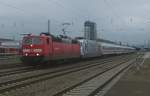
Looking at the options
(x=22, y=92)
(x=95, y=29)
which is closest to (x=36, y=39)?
(x=22, y=92)

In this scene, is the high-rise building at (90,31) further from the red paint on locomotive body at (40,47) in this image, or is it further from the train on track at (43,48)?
the red paint on locomotive body at (40,47)

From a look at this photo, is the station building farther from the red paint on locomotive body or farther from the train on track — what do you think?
the red paint on locomotive body

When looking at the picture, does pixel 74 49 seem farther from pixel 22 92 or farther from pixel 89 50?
pixel 22 92

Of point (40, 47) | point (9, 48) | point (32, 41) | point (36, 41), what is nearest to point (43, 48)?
point (40, 47)

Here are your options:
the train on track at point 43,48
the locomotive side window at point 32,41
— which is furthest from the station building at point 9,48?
the locomotive side window at point 32,41

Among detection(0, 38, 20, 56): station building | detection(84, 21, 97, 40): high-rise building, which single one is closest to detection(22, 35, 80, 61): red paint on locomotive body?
detection(0, 38, 20, 56): station building

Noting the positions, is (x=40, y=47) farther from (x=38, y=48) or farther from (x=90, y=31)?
(x=90, y=31)

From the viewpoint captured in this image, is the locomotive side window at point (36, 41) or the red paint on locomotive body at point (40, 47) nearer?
the red paint on locomotive body at point (40, 47)

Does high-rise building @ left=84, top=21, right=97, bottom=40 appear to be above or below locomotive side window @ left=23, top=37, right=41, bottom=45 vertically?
above

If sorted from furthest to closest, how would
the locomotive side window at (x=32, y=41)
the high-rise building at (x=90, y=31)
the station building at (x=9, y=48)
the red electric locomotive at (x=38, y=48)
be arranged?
the high-rise building at (x=90, y=31) → the station building at (x=9, y=48) → the locomotive side window at (x=32, y=41) → the red electric locomotive at (x=38, y=48)

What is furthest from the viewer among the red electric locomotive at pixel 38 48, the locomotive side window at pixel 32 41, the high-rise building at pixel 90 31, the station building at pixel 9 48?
the high-rise building at pixel 90 31

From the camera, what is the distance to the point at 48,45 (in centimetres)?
3478

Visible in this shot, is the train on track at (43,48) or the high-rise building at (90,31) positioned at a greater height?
the high-rise building at (90,31)

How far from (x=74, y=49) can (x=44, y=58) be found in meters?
14.7
